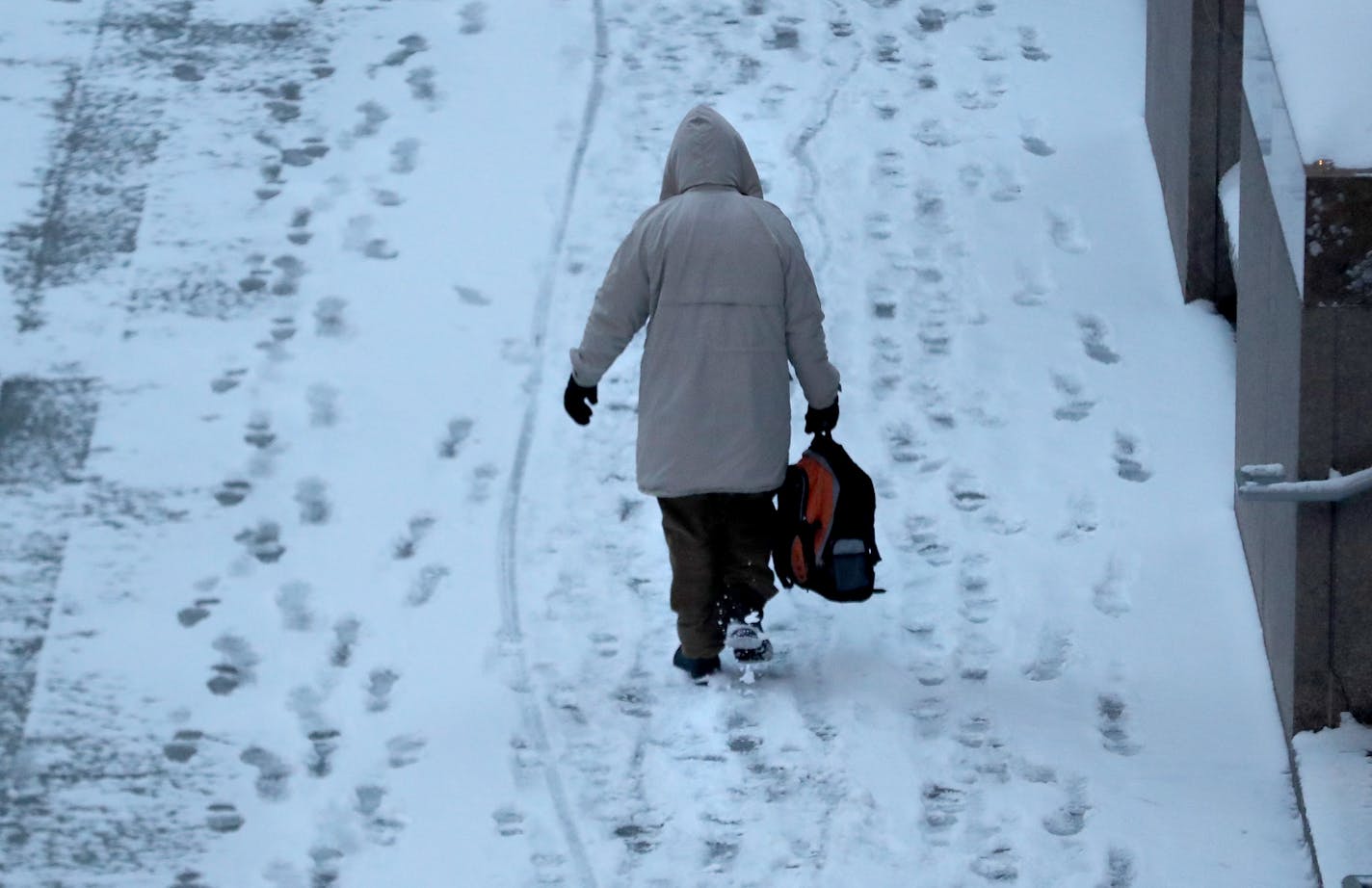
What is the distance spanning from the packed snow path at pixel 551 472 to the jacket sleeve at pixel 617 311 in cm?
93

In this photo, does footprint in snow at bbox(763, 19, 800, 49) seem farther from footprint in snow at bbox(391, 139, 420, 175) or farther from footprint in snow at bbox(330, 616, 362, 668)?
footprint in snow at bbox(330, 616, 362, 668)

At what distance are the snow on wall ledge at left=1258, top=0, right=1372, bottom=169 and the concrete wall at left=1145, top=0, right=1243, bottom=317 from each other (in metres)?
1.79

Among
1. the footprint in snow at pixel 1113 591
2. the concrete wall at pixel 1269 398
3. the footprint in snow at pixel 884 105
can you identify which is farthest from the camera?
the footprint in snow at pixel 884 105

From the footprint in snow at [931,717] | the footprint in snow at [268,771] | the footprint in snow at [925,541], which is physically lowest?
the footprint in snow at [268,771]

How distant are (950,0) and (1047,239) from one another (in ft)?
6.89

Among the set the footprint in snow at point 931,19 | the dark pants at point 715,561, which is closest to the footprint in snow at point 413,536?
the dark pants at point 715,561

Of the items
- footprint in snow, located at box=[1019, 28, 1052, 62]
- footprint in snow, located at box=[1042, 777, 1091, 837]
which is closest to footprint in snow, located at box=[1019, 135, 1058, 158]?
footprint in snow, located at box=[1019, 28, 1052, 62]

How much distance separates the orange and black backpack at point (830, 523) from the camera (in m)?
5.50

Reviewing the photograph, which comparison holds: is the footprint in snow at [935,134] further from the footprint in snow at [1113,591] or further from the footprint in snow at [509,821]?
the footprint in snow at [509,821]

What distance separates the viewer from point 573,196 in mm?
8047

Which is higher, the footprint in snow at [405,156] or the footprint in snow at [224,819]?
the footprint in snow at [405,156]

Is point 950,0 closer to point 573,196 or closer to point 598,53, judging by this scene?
point 598,53

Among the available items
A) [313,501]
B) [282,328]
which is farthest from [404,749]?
[282,328]

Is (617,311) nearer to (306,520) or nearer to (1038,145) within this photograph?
(306,520)
